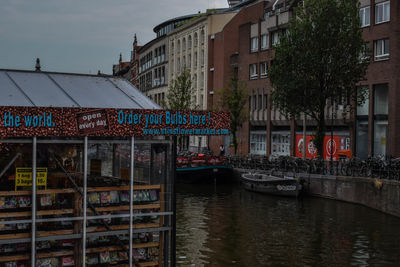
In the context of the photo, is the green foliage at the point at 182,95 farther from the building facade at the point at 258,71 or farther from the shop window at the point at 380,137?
the shop window at the point at 380,137

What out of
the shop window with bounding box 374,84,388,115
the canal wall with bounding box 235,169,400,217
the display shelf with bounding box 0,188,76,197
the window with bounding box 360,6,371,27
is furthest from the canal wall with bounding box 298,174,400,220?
the display shelf with bounding box 0,188,76,197

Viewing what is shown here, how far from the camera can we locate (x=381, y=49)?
138 feet

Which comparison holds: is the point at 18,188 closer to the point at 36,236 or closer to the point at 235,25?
the point at 36,236

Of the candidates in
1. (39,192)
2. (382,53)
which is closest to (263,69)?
(382,53)

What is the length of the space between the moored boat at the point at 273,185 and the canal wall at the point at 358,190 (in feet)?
2.89

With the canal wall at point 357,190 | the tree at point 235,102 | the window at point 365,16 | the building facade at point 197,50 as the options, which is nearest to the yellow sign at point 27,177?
the canal wall at point 357,190

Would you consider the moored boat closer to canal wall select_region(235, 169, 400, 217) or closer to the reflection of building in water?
canal wall select_region(235, 169, 400, 217)

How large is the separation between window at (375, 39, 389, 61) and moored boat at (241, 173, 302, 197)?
11863 mm

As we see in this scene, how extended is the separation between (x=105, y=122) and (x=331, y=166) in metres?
27.8

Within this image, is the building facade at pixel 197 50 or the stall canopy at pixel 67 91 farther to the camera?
the building facade at pixel 197 50

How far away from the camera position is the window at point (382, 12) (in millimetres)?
41562

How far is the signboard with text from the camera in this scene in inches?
380

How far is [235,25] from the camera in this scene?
67438 millimetres

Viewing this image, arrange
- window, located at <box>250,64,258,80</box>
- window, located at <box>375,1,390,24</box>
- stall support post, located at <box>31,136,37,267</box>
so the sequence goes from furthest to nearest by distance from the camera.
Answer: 1. window, located at <box>250,64,258,80</box>
2. window, located at <box>375,1,390,24</box>
3. stall support post, located at <box>31,136,37,267</box>
